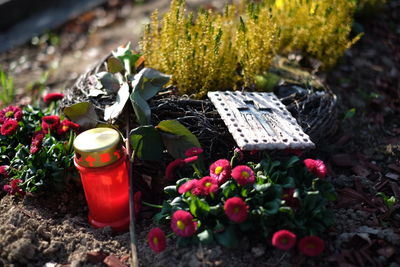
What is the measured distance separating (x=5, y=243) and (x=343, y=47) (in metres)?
2.10

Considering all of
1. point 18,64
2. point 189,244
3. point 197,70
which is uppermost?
point 197,70

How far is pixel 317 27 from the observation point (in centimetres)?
266

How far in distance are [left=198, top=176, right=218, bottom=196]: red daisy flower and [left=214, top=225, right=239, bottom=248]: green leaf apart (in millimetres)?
150

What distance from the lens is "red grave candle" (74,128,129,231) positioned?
68.3 inches

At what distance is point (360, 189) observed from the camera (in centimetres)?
206

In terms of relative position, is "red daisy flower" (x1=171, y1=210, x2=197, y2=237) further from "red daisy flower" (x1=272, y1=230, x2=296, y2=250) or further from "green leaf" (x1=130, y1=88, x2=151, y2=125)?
"green leaf" (x1=130, y1=88, x2=151, y2=125)

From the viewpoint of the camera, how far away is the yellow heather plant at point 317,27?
2.62 m

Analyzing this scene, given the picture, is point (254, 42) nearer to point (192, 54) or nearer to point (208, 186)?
point (192, 54)

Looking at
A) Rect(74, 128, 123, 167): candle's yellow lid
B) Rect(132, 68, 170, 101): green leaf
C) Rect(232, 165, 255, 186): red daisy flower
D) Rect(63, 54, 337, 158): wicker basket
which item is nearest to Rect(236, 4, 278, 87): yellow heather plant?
Rect(63, 54, 337, 158): wicker basket

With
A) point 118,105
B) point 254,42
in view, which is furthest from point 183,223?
point 254,42

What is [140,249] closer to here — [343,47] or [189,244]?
[189,244]

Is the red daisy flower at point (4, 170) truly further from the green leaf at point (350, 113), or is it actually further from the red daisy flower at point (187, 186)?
the green leaf at point (350, 113)

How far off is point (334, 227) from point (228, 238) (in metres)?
0.47

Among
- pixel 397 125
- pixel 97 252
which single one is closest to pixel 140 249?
pixel 97 252
